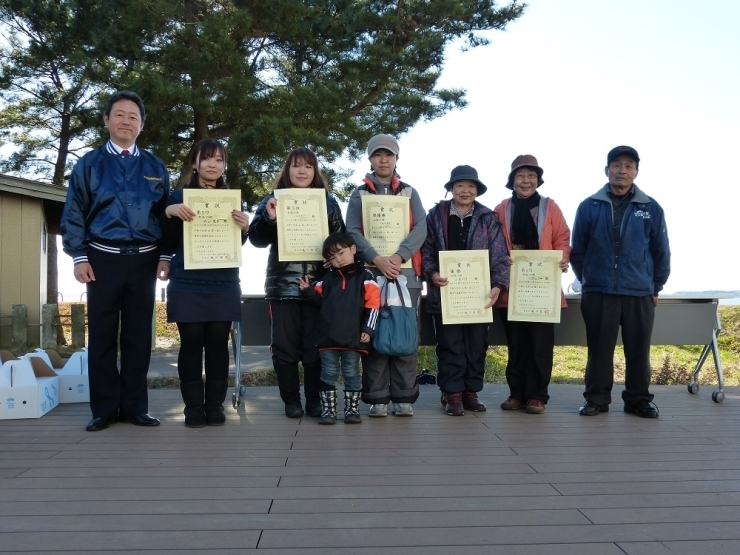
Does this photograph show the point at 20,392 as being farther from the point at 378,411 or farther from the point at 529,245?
the point at 529,245

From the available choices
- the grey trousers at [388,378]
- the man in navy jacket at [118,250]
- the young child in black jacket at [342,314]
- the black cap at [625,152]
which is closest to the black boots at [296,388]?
the young child in black jacket at [342,314]

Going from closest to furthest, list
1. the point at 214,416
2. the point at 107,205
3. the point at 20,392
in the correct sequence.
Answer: the point at 107,205 → the point at 214,416 → the point at 20,392

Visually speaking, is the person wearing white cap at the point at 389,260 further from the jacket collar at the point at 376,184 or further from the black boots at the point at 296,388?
the black boots at the point at 296,388

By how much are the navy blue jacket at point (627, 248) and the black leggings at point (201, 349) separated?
2.47 meters

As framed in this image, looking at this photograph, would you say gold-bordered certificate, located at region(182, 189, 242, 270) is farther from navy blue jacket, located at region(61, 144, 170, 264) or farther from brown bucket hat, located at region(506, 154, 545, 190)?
brown bucket hat, located at region(506, 154, 545, 190)

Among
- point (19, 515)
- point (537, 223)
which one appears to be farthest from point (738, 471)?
point (19, 515)

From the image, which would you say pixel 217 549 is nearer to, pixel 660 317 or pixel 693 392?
pixel 660 317

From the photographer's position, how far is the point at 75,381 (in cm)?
571

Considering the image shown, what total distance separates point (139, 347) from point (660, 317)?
397 centimetres

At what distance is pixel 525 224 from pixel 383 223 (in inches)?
41.5

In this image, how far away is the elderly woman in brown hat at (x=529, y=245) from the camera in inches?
207

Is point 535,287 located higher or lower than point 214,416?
higher

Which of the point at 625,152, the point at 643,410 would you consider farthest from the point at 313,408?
the point at 625,152

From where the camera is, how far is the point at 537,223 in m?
5.32
